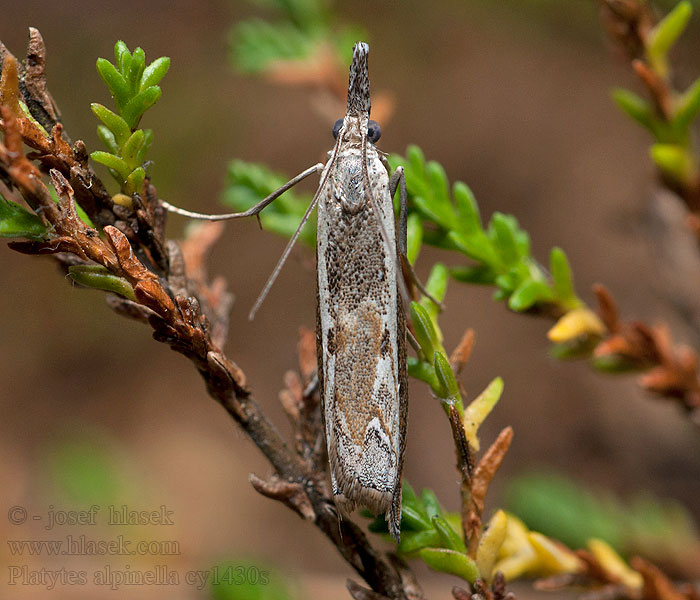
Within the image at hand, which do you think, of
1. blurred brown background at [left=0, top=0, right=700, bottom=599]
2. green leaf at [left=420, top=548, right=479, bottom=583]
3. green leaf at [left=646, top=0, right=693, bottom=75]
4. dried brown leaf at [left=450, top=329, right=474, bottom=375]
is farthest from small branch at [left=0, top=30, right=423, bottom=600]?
blurred brown background at [left=0, top=0, right=700, bottom=599]

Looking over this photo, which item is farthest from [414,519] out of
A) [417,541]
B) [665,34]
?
[665,34]

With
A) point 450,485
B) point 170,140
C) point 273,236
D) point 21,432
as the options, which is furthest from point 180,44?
point 450,485

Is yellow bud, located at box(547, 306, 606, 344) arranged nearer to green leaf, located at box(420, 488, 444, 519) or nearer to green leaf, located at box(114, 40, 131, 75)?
green leaf, located at box(420, 488, 444, 519)

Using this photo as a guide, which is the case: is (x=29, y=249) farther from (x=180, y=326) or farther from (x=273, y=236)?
(x=273, y=236)

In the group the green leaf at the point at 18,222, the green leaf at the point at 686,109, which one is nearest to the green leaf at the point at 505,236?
the green leaf at the point at 686,109

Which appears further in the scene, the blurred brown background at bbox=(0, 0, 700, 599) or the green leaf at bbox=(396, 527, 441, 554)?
the blurred brown background at bbox=(0, 0, 700, 599)

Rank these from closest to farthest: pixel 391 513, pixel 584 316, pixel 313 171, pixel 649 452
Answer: pixel 391 513
pixel 584 316
pixel 313 171
pixel 649 452
